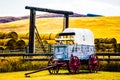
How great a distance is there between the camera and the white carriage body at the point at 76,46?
945 inches

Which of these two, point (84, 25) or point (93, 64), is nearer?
point (93, 64)


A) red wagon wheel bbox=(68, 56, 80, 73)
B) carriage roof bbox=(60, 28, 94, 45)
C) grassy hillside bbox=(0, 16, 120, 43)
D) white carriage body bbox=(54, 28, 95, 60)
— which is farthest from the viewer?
grassy hillside bbox=(0, 16, 120, 43)

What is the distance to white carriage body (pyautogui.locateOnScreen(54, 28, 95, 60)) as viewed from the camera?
2402cm

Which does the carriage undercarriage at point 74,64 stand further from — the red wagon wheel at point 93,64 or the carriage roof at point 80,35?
the carriage roof at point 80,35

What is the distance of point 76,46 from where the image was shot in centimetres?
2458

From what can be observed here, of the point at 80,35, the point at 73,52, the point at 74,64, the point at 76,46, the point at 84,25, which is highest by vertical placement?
the point at 84,25

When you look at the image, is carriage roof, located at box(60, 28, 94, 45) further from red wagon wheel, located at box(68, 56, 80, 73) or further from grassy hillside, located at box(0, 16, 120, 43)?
grassy hillside, located at box(0, 16, 120, 43)

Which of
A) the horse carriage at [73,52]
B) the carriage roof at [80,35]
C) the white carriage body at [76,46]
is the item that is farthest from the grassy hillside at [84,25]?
the horse carriage at [73,52]

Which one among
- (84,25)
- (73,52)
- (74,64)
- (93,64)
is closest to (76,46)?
(73,52)

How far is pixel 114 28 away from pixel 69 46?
2119 inches

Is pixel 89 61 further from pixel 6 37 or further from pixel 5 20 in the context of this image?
pixel 5 20

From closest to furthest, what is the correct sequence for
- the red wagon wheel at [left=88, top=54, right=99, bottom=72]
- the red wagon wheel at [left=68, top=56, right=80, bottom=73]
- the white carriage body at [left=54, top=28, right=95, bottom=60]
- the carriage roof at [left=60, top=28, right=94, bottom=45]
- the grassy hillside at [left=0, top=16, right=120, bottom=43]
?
1. the red wagon wheel at [left=68, top=56, right=80, bottom=73]
2. the white carriage body at [left=54, top=28, right=95, bottom=60]
3. the carriage roof at [left=60, top=28, right=94, bottom=45]
4. the red wagon wheel at [left=88, top=54, right=99, bottom=72]
5. the grassy hillside at [left=0, top=16, right=120, bottom=43]

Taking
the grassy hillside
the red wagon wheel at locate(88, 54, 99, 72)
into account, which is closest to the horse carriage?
the red wagon wheel at locate(88, 54, 99, 72)

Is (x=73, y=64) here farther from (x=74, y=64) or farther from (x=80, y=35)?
(x=80, y=35)
